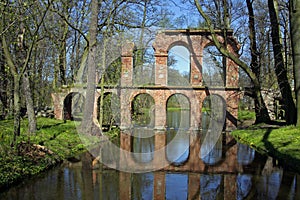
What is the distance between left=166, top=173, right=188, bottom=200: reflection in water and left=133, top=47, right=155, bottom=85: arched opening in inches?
540

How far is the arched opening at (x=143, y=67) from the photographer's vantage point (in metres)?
21.8

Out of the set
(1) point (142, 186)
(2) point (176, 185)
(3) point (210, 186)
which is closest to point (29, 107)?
(1) point (142, 186)

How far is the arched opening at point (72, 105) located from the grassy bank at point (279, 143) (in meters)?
13.2

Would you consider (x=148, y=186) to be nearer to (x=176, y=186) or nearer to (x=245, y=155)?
(x=176, y=186)

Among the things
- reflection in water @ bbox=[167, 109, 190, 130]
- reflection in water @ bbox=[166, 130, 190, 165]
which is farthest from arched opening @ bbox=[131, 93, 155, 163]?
reflection in water @ bbox=[167, 109, 190, 130]

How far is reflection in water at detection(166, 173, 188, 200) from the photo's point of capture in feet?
21.5

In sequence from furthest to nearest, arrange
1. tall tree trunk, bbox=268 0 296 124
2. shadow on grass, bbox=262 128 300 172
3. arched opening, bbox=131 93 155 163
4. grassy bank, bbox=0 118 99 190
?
tall tree trunk, bbox=268 0 296 124, arched opening, bbox=131 93 155 163, shadow on grass, bbox=262 128 300 172, grassy bank, bbox=0 118 99 190

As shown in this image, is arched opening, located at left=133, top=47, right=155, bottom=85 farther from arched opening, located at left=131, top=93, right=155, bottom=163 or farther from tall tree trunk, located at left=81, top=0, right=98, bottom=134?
tall tree trunk, located at left=81, top=0, right=98, bottom=134

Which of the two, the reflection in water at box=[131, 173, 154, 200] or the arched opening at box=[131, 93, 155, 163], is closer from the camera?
the reflection in water at box=[131, 173, 154, 200]

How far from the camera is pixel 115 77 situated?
57.4 feet

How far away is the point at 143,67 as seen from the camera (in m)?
23.6

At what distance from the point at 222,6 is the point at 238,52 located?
161 inches

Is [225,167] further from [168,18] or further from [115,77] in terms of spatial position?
[168,18]

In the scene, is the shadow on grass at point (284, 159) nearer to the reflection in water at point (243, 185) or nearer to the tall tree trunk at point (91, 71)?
the reflection in water at point (243, 185)
